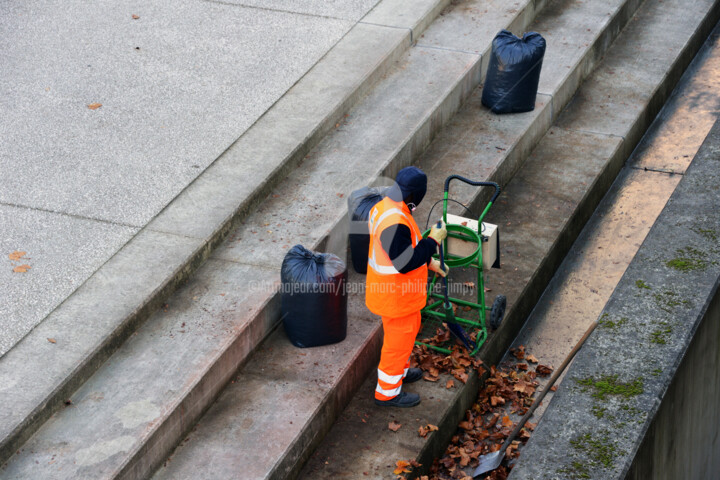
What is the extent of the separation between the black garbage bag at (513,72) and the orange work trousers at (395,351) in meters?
3.87

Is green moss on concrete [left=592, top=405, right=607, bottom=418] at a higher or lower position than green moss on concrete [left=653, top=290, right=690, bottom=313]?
lower

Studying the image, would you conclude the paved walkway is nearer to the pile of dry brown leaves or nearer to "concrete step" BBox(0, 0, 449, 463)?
"concrete step" BBox(0, 0, 449, 463)

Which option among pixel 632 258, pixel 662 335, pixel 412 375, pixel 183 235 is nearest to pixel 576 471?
pixel 662 335

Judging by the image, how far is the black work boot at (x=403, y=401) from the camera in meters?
6.71

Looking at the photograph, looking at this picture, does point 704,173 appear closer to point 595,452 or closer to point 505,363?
point 505,363

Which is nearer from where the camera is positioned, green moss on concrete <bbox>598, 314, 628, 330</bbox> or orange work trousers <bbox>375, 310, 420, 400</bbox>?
green moss on concrete <bbox>598, 314, 628, 330</bbox>

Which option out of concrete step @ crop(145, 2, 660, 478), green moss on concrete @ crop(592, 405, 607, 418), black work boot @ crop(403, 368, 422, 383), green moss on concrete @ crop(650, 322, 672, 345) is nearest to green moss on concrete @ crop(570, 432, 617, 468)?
green moss on concrete @ crop(592, 405, 607, 418)

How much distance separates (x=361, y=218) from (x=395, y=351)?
1.36 m

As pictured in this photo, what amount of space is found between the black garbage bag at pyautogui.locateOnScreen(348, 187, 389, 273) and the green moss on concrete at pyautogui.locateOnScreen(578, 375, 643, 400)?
2.68 meters

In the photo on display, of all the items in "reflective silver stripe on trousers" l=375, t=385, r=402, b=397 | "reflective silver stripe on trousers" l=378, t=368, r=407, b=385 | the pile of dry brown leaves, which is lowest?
the pile of dry brown leaves

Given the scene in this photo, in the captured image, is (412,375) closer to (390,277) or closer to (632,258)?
(390,277)

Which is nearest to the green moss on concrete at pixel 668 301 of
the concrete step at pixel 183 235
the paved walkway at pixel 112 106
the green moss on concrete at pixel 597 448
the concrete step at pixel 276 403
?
the green moss on concrete at pixel 597 448

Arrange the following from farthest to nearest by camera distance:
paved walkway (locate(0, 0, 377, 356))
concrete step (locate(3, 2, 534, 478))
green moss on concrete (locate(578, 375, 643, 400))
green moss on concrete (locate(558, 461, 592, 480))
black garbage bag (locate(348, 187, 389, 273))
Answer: black garbage bag (locate(348, 187, 389, 273))
paved walkway (locate(0, 0, 377, 356))
concrete step (locate(3, 2, 534, 478))
green moss on concrete (locate(578, 375, 643, 400))
green moss on concrete (locate(558, 461, 592, 480))

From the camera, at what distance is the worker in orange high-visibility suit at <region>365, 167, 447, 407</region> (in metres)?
6.08
